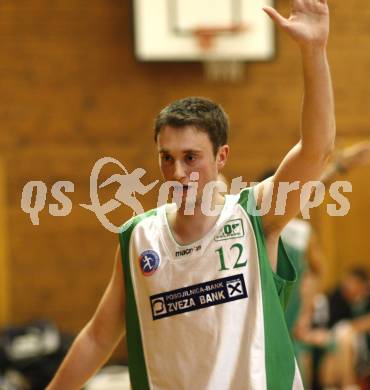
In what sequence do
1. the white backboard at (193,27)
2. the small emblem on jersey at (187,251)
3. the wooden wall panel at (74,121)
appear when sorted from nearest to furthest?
the small emblem on jersey at (187,251) → the white backboard at (193,27) → the wooden wall panel at (74,121)

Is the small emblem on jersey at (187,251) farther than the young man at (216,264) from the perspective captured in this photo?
Yes

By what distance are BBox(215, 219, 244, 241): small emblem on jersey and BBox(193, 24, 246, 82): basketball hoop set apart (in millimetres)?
6354

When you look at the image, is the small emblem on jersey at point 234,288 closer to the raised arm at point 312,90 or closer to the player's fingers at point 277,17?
the raised arm at point 312,90

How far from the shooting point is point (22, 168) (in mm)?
8812

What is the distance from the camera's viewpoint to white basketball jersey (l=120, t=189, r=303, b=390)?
242 centimetres

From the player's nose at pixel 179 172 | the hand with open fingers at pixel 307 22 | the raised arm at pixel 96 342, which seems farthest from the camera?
the raised arm at pixel 96 342

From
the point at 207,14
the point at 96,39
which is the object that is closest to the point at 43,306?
the point at 96,39

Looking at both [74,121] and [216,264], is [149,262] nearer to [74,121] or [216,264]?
[216,264]

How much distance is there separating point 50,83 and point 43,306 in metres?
2.56

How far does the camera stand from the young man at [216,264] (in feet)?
7.57

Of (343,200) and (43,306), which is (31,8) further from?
(343,200)

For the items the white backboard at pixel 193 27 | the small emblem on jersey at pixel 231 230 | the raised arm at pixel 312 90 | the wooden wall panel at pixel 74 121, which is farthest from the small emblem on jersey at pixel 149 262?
the white backboard at pixel 193 27

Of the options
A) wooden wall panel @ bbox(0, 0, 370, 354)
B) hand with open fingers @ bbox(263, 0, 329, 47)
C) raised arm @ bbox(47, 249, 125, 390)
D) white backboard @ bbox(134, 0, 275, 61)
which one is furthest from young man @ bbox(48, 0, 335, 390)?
white backboard @ bbox(134, 0, 275, 61)

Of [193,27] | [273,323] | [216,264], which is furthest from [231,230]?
[193,27]
